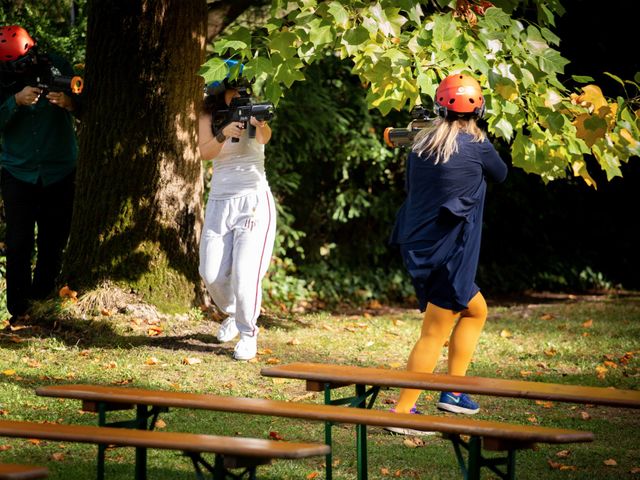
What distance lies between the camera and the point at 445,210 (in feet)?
19.4

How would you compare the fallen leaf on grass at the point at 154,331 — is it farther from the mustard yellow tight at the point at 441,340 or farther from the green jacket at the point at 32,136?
the mustard yellow tight at the point at 441,340

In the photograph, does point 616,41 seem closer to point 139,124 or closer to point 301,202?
point 301,202

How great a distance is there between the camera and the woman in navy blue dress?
5.90m

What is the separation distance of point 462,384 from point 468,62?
7.30ft

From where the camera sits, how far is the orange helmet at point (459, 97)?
19.3 feet

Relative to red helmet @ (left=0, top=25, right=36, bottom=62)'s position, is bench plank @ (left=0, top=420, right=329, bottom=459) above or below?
below

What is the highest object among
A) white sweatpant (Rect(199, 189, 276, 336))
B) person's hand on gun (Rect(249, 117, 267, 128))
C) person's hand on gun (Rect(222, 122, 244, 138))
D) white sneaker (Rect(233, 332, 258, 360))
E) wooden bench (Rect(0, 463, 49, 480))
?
person's hand on gun (Rect(249, 117, 267, 128))

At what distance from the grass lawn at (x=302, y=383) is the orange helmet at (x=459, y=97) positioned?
186cm

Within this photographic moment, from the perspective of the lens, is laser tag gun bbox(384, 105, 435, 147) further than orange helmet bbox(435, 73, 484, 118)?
Yes

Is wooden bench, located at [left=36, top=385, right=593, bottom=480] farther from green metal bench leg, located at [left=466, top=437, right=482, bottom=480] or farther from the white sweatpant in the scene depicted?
the white sweatpant

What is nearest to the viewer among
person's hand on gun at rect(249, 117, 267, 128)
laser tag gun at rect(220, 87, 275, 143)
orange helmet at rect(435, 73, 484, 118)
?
orange helmet at rect(435, 73, 484, 118)

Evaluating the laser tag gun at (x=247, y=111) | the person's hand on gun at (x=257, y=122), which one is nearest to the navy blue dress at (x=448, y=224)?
the laser tag gun at (x=247, y=111)

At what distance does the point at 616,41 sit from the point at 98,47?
775 cm

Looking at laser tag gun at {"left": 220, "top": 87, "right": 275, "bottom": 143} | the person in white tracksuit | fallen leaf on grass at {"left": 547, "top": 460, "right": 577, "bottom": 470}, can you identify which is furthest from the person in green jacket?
fallen leaf on grass at {"left": 547, "top": 460, "right": 577, "bottom": 470}
